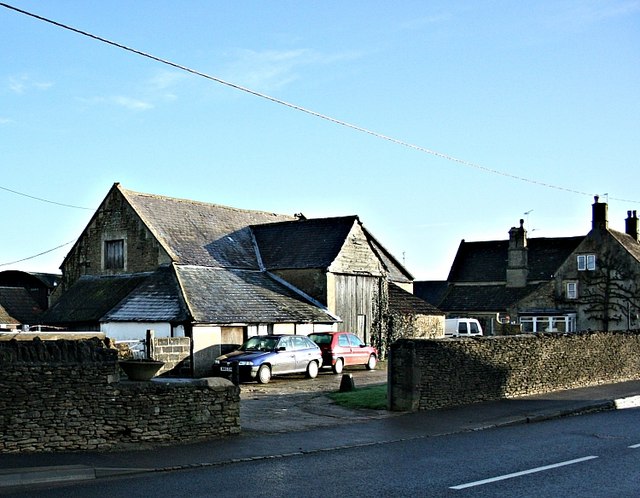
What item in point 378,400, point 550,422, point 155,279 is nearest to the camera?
point 550,422

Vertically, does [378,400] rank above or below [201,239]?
below

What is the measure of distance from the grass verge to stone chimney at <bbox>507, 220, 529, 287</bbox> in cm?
4175

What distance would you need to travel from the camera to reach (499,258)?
66125mm

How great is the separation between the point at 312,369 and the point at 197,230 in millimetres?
11564

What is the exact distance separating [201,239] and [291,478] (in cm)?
2549

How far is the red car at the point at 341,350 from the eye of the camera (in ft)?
96.9

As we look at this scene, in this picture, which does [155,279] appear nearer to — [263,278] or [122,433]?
[263,278]

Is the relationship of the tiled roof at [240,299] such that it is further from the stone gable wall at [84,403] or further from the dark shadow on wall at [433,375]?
the stone gable wall at [84,403]

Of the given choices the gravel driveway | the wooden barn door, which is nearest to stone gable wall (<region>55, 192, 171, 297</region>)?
the wooden barn door

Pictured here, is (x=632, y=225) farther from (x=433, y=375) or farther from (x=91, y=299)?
(x=433, y=375)

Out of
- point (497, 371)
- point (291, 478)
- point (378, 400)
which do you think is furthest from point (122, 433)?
point (497, 371)

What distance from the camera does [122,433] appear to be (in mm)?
13547

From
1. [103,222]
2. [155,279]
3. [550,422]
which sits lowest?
[550,422]

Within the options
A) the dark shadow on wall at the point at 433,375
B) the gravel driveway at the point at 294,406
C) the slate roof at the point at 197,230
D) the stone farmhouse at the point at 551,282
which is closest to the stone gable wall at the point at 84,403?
the gravel driveway at the point at 294,406
